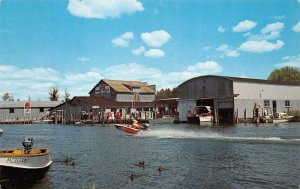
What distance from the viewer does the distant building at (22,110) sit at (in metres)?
97.6

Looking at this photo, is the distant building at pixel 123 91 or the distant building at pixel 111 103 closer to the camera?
the distant building at pixel 111 103

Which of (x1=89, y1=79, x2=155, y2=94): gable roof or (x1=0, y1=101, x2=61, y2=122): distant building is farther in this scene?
(x1=0, y1=101, x2=61, y2=122): distant building

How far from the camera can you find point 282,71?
418 ft

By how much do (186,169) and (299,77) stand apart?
11444cm

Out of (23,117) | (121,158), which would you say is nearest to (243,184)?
(121,158)

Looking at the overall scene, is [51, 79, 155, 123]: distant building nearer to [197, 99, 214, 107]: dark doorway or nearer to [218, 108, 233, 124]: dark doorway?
→ [197, 99, 214, 107]: dark doorway

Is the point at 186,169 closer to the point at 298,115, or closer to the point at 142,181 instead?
the point at 142,181

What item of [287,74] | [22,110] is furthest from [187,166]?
[287,74]

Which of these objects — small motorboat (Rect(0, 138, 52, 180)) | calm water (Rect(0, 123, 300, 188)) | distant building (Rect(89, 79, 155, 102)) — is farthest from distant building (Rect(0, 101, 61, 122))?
small motorboat (Rect(0, 138, 52, 180))

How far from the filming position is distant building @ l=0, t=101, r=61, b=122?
9762 cm

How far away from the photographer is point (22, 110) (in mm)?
99625

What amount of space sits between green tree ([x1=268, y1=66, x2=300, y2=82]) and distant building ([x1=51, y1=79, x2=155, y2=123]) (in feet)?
173

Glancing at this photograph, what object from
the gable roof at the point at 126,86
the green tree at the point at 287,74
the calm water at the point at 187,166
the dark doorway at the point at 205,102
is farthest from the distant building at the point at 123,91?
the calm water at the point at 187,166

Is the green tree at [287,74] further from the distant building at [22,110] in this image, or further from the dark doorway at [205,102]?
the distant building at [22,110]
